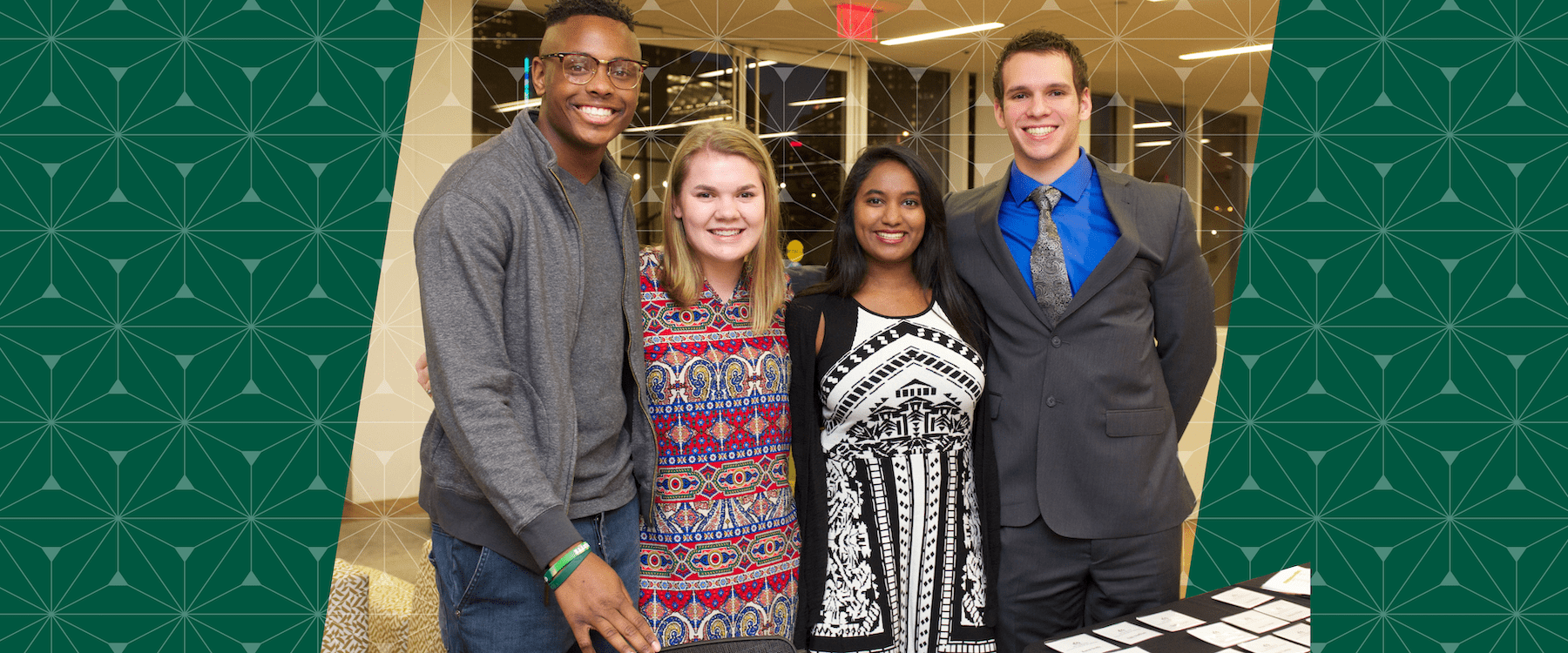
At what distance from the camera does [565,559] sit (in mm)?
1463

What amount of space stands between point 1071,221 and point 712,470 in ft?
3.43

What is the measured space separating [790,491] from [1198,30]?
2960 millimetres

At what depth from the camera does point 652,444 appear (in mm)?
1901

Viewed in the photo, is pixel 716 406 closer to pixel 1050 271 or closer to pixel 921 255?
pixel 921 255

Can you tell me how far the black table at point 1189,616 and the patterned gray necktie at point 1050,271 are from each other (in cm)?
69

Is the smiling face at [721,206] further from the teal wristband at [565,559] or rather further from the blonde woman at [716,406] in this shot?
the teal wristband at [565,559]

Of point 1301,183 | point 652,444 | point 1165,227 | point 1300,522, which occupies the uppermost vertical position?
point 1301,183

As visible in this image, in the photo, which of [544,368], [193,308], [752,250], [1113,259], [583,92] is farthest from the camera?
[193,308]

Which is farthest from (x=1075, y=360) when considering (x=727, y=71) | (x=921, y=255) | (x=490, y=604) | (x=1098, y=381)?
(x=727, y=71)

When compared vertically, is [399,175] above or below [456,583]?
above

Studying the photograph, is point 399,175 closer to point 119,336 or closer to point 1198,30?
point 119,336

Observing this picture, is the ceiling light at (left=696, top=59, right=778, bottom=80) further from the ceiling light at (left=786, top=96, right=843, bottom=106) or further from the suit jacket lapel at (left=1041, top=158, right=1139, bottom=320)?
the suit jacket lapel at (left=1041, top=158, right=1139, bottom=320)

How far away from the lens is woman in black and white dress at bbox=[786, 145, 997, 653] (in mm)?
2121

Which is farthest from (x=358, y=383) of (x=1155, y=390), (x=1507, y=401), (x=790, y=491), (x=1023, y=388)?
(x=1507, y=401)
